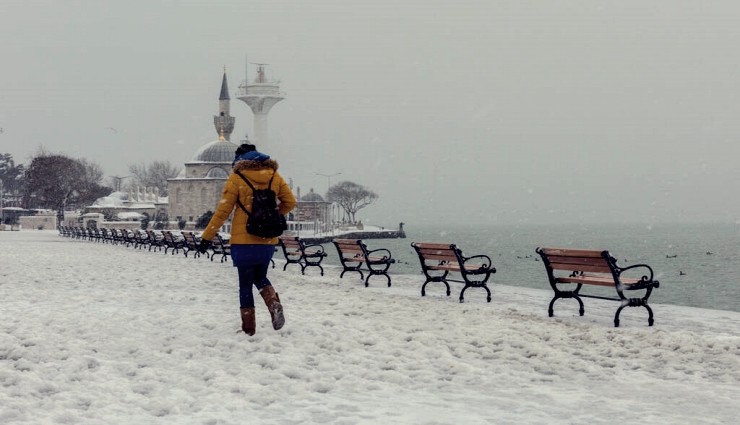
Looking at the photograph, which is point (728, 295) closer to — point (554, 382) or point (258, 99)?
point (554, 382)

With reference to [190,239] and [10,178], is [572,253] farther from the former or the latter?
[10,178]

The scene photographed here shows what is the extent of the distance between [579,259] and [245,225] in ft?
15.1

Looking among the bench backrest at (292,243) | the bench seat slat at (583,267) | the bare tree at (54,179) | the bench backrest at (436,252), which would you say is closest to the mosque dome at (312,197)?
the bare tree at (54,179)

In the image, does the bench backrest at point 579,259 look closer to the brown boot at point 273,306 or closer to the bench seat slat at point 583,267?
the bench seat slat at point 583,267

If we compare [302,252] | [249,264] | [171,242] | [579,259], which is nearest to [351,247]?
[302,252]

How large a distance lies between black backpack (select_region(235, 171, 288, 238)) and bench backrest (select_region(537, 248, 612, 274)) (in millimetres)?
4016

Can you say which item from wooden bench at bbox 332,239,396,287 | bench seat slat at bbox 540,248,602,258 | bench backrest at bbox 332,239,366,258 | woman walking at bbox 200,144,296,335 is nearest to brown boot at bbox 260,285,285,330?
woman walking at bbox 200,144,296,335

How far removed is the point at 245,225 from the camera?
7730 mm

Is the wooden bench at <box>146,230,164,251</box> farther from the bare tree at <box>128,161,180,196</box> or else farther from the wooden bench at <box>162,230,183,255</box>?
the bare tree at <box>128,161,180,196</box>

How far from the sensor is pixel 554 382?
20.9 ft

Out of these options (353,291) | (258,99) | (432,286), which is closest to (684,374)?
(353,291)

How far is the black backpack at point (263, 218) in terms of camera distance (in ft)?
25.2

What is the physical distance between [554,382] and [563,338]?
2.14 meters

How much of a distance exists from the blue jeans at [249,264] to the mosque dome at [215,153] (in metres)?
99.2
